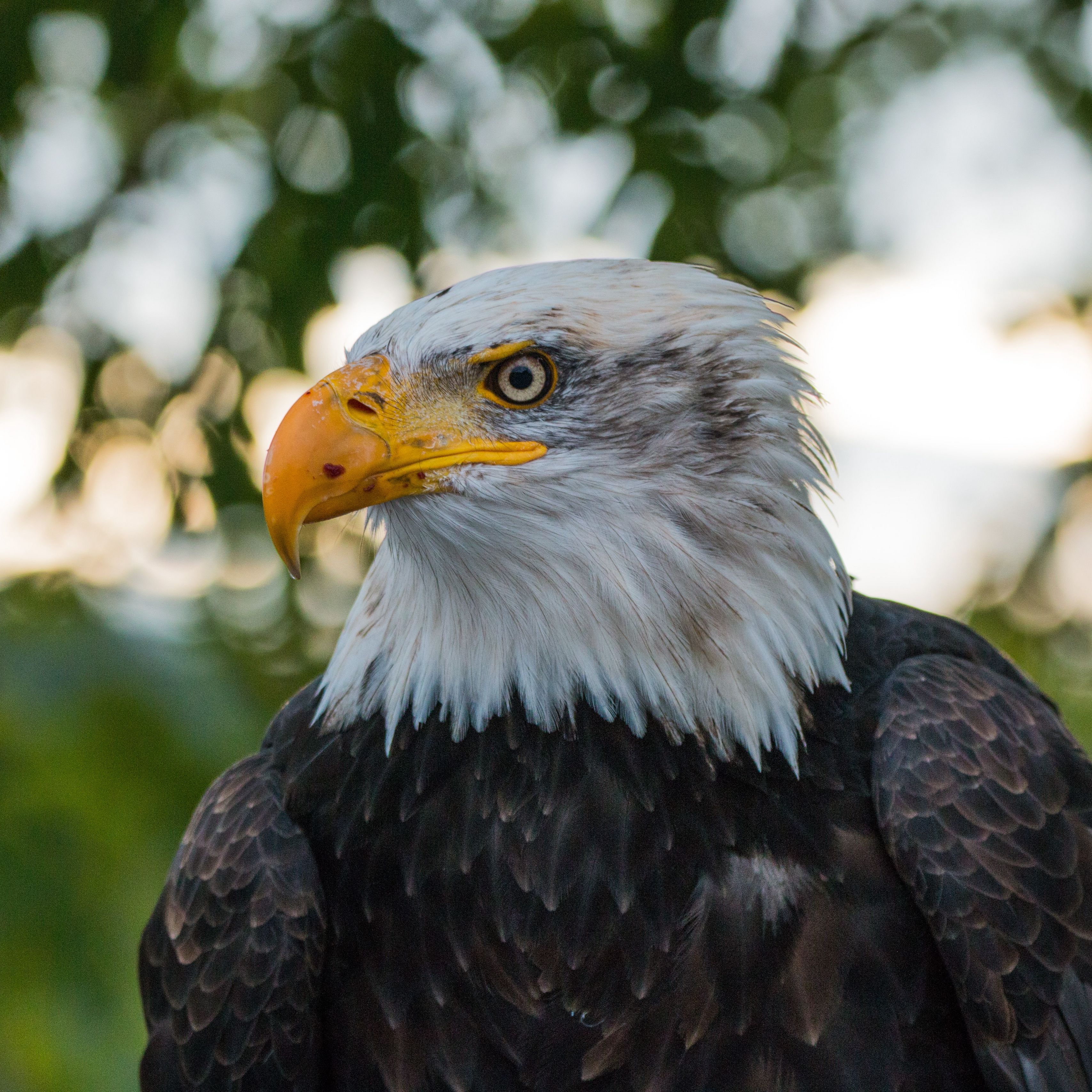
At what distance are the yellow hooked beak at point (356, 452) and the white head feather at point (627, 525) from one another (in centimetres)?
4

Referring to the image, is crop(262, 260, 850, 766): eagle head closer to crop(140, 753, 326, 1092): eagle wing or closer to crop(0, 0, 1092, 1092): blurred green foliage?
crop(140, 753, 326, 1092): eagle wing

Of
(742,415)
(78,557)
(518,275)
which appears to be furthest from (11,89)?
(742,415)

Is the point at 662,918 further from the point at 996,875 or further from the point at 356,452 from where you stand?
the point at 356,452

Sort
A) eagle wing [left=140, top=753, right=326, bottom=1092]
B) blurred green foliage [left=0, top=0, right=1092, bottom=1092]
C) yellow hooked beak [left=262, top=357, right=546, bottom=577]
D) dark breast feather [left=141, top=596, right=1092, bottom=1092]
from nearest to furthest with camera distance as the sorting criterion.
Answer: yellow hooked beak [left=262, top=357, right=546, bottom=577], dark breast feather [left=141, top=596, right=1092, bottom=1092], eagle wing [left=140, top=753, right=326, bottom=1092], blurred green foliage [left=0, top=0, right=1092, bottom=1092]

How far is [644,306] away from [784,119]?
1.34m

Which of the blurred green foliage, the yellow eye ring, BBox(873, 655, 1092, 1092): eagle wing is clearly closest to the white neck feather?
the yellow eye ring

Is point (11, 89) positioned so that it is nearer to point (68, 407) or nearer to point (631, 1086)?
point (68, 407)

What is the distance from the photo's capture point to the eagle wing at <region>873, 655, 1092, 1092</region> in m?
2.29

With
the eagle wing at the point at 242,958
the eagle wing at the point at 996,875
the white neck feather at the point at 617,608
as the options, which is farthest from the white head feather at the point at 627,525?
the eagle wing at the point at 242,958

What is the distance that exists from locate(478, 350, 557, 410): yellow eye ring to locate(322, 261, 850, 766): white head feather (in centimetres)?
2

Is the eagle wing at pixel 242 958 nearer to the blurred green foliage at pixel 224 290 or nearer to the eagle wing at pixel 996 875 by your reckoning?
the blurred green foliage at pixel 224 290

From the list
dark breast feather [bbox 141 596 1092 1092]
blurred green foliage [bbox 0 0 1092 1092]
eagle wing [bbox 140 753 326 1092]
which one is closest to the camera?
dark breast feather [bbox 141 596 1092 1092]

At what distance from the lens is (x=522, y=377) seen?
233cm

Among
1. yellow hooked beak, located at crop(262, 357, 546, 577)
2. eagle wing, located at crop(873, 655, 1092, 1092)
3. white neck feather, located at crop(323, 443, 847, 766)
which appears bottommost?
eagle wing, located at crop(873, 655, 1092, 1092)
